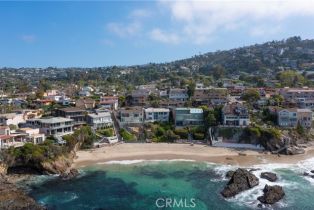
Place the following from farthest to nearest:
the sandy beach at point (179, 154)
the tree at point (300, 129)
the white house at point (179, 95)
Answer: the white house at point (179, 95)
the tree at point (300, 129)
the sandy beach at point (179, 154)

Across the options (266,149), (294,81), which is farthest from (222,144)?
(294,81)

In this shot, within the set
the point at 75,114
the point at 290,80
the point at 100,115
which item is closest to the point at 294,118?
the point at 100,115

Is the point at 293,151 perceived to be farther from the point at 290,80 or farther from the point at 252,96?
the point at 290,80

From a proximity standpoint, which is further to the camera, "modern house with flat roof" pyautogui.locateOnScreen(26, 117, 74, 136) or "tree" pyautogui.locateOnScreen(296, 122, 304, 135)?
"tree" pyautogui.locateOnScreen(296, 122, 304, 135)

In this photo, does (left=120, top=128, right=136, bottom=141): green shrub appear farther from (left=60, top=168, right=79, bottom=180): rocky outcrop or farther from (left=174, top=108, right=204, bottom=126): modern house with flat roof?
(left=60, top=168, right=79, bottom=180): rocky outcrop

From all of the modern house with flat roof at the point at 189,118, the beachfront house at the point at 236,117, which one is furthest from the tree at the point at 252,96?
the modern house with flat roof at the point at 189,118

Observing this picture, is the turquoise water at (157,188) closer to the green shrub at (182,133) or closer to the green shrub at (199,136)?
the green shrub at (199,136)

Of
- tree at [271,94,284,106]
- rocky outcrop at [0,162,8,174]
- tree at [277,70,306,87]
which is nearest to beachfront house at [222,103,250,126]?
tree at [271,94,284,106]
